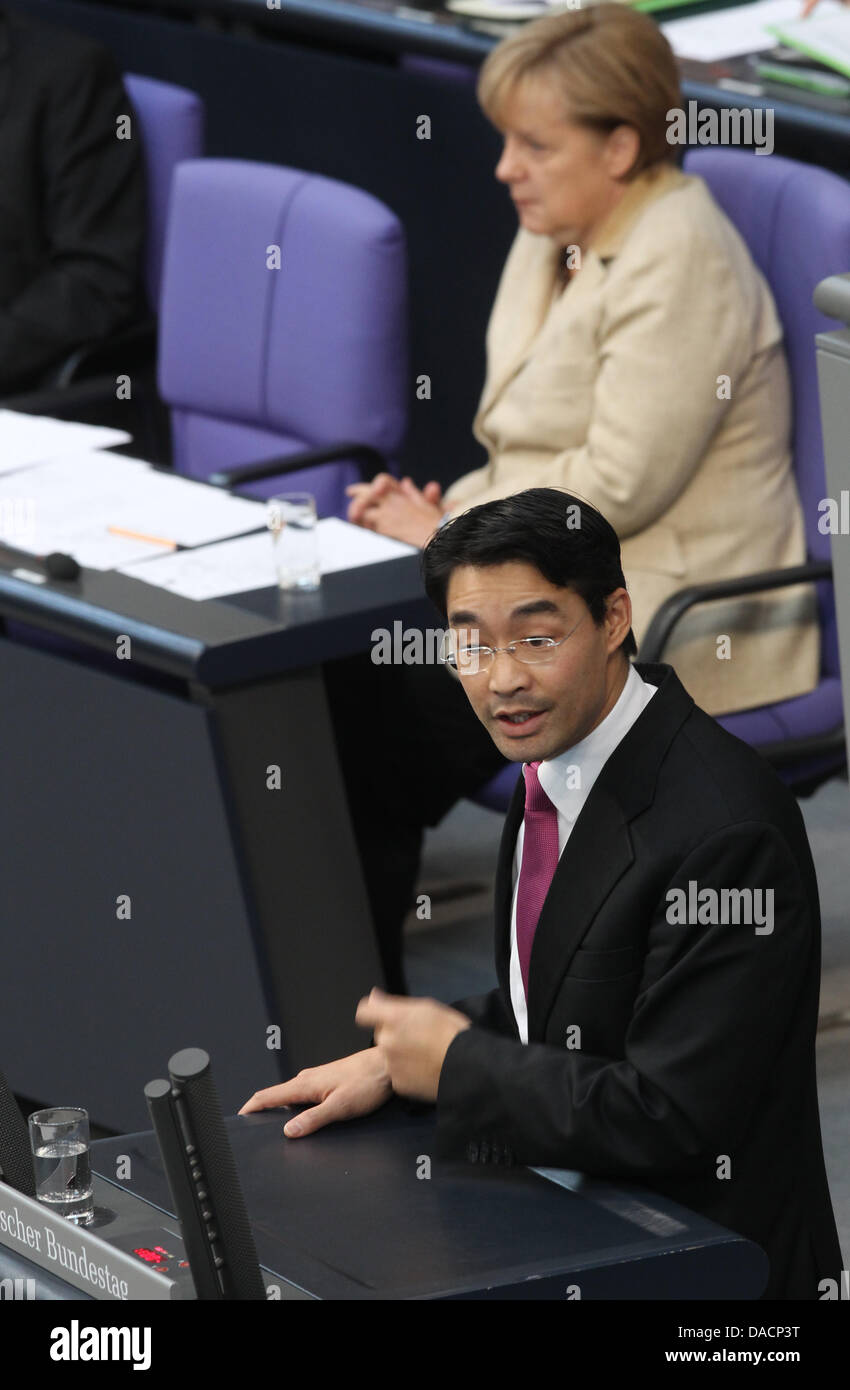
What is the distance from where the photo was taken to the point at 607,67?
322cm

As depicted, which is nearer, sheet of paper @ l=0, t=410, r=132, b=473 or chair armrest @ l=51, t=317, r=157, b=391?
sheet of paper @ l=0, t=410, r=132, b=473

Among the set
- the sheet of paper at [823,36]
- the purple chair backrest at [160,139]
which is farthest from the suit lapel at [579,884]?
the purple chair backrest at [160,139]

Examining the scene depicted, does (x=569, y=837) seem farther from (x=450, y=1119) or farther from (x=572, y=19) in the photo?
(x=572, y=19)

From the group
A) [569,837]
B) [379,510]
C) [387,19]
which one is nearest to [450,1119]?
[569,837]

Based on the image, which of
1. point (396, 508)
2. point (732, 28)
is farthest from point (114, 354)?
point (732, 28)

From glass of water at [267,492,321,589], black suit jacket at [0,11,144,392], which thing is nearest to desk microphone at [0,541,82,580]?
glass of water at [267,492,321,589]

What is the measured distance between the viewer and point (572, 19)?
10.6 ft

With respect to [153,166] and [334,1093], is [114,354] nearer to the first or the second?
[153,166]

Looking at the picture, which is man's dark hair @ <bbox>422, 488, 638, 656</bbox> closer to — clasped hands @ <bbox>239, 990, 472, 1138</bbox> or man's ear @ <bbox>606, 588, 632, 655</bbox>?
man's ear @ <bbox>606, 588, 632, 655</bbox>

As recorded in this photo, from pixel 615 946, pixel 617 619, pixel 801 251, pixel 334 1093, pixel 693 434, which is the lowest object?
pixel 334 1093

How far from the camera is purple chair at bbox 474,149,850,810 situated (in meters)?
3.04

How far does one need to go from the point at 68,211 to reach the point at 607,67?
1536 millimetres

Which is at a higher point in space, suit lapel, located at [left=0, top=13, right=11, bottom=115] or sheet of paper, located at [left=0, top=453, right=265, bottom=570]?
suit lapel, located at [left=0, top=13, right=11, bottom=115]

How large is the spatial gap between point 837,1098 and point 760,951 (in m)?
1.62
